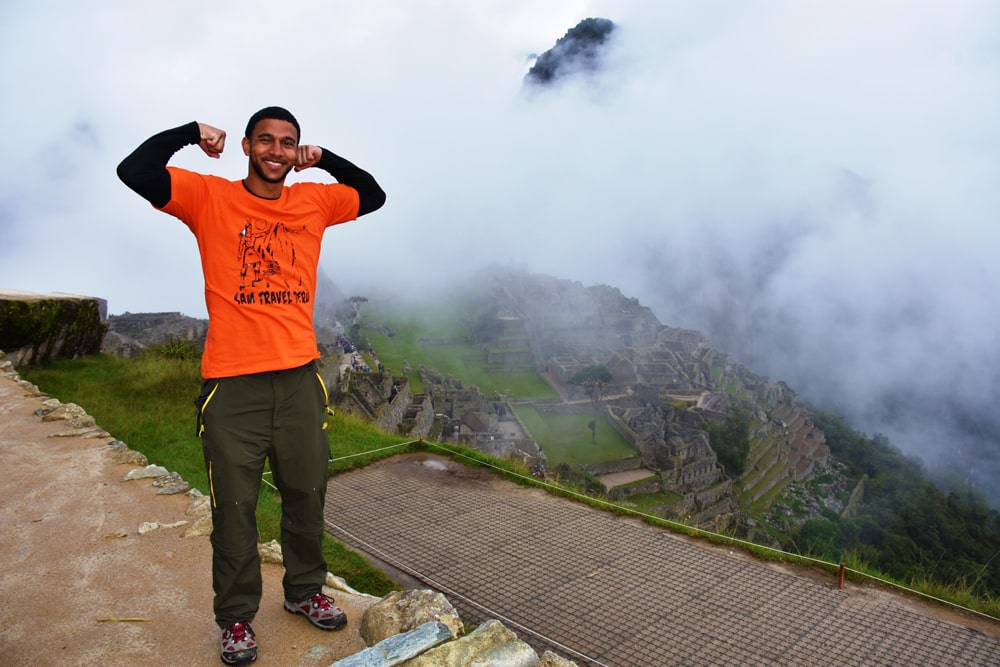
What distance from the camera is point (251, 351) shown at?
2.46 meters

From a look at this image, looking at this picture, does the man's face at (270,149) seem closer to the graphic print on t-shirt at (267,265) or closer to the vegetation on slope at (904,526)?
the graphic print on t-shirt at (267,265)

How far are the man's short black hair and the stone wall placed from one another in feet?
26.5

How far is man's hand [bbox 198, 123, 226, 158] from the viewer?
2549mm

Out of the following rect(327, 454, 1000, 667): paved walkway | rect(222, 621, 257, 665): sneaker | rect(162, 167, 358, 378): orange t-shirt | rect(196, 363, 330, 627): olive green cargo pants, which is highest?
rect(162, 167, 358, 378): orange t-shirt

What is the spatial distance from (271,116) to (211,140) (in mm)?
255

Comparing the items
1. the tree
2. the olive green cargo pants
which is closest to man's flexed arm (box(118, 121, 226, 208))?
the olive green cargo pants

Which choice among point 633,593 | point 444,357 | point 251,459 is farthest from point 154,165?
point 444,357

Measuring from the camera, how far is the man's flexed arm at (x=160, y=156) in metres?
2.33

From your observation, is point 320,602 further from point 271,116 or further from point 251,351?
point 271,116

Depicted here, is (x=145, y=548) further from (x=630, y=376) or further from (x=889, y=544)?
(x=630, y=376)

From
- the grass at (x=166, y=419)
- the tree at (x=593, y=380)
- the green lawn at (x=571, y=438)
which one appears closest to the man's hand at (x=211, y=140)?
the grass at (x=166, y=419)

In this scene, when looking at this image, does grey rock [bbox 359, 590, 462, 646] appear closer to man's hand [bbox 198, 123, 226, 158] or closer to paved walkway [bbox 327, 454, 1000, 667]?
paved walkway [bbox 327, 454, 1000, 667]

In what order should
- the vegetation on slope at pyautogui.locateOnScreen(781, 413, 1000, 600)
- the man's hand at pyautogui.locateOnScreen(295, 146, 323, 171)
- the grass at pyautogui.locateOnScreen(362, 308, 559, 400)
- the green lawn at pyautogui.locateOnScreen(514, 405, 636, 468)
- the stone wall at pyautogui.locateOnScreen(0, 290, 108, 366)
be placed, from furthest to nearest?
1. the grass at pyautogui.locateOnScreen(362, 308, 559, 400)
2. the green lawn at pyautogui.locateOnScreen(514, 405, 636, 468)
3. the vegetation on slope at pyautogui.locateOnScreen(781, 413, 1000, 600)
4. the stone wall at pyautogui.locateOnScreen(0, 290, 108, 366)
5. the man's hand at pyautogui.locateOnScreen(295, 146, 323, 171)

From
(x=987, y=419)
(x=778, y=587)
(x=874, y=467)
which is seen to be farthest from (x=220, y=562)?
(x=987, y=419)
